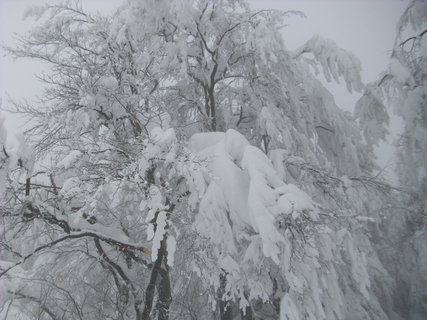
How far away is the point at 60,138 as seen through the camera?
13.1 feet

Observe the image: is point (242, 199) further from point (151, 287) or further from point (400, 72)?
point (400, 72)

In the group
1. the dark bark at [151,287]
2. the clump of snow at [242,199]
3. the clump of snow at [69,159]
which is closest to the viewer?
the clump of snow at [242,199]

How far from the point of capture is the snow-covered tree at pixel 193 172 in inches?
128

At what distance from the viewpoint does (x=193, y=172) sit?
3.31 meters

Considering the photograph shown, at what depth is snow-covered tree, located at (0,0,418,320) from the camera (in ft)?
10.7

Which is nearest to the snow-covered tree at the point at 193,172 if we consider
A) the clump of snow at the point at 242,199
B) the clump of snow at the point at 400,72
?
the clump of snow at the point at 242,199

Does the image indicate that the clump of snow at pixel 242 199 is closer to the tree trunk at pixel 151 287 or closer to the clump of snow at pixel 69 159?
the tree trunk at pixel 151 287

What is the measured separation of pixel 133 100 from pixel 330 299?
3871 millimetres

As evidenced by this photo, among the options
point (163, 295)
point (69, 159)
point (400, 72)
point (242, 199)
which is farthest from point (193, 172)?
point (400, 72)

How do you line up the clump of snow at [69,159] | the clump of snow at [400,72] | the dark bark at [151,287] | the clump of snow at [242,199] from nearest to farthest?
the clump of snow at [242,199], the clump of snow at [69,159], the clump of snow at [400,72], the dark bark at [151,287]

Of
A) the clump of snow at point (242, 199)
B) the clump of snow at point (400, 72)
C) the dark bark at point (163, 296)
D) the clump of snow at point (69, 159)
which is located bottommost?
the dark bark at point (163, 296)

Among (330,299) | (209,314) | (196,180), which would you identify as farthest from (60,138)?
(209,314)

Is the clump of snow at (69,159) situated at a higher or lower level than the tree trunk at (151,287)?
higher

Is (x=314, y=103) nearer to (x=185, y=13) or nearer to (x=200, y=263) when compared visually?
(x=185, y=13)
